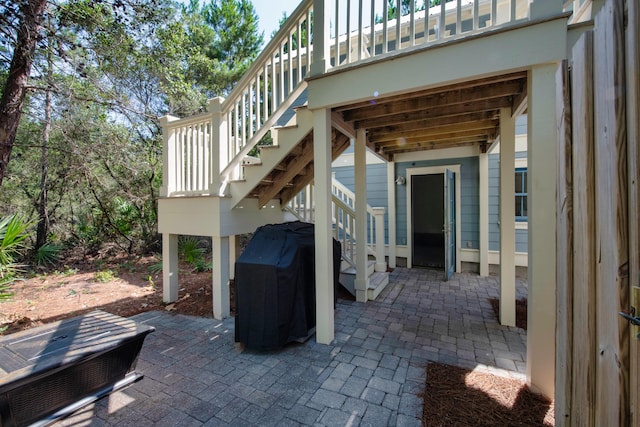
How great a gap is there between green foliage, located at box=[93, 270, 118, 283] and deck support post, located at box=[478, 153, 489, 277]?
7618 mm

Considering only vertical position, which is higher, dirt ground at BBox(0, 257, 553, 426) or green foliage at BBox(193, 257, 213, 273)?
green foliage at BBox(193, 257, 213, 273)

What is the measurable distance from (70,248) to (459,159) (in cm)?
982

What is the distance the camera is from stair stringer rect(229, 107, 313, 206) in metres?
3.23

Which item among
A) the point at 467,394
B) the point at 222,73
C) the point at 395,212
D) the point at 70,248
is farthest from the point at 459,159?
the point at 70,248

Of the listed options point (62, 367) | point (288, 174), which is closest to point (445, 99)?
point (288, 174)

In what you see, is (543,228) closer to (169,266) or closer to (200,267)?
(169,266)

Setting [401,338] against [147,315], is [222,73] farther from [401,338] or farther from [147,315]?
[401,338]

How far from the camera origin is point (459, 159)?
19.8ft

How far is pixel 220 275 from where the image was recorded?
3.77 meters

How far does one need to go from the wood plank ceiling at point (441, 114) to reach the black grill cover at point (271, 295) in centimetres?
180

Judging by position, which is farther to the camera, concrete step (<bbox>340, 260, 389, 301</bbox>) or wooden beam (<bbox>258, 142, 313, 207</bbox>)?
A: concrete step (<bbox>340, 260, 389, 301</bbox>)

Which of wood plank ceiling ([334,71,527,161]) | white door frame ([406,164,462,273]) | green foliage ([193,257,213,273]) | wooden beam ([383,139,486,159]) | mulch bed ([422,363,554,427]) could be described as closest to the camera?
mulch bed ([422,363,554,427])

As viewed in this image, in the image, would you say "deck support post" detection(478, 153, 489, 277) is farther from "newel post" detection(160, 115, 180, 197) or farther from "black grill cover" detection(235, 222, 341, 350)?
"newel post" detection(160, 115, 180, 197)

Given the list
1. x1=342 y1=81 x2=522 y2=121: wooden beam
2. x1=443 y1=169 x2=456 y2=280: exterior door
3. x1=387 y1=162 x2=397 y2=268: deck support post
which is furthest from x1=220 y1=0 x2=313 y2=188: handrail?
x1=387 y1=162 x2=397 y2=268: deck support post
